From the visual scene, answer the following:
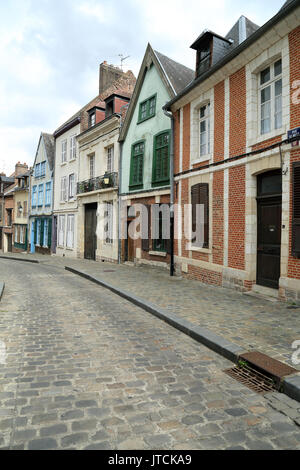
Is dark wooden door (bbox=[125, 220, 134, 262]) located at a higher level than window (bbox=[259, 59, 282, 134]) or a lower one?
lower

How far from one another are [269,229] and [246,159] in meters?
1.98

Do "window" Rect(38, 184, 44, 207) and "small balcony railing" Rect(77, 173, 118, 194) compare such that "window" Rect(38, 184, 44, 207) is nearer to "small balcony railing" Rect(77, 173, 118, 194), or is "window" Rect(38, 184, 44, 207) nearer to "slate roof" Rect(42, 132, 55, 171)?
"slate roof" Rect(42, 132, 55, 171)

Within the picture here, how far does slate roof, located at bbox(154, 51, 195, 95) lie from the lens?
13047mm

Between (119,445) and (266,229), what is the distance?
6811 millimetres

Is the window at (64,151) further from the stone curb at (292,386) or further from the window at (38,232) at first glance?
the stone curb at (292,386)

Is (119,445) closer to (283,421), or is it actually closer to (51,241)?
(283,421)

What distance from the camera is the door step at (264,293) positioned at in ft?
24.6

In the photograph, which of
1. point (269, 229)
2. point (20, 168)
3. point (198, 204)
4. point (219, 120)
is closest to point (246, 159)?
point (219, 120)

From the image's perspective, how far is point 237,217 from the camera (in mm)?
8789

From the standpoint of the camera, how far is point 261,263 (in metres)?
8.20

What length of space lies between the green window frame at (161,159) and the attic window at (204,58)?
2.57 metres

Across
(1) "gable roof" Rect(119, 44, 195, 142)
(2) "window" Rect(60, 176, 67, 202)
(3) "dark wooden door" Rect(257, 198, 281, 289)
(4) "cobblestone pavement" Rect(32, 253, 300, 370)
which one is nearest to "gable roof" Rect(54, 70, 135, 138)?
(2) "window" Rect(60, 176, 67, 202)

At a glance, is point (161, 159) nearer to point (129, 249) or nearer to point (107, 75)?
point (129, 249)

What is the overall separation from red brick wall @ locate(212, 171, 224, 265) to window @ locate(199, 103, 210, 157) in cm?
136
